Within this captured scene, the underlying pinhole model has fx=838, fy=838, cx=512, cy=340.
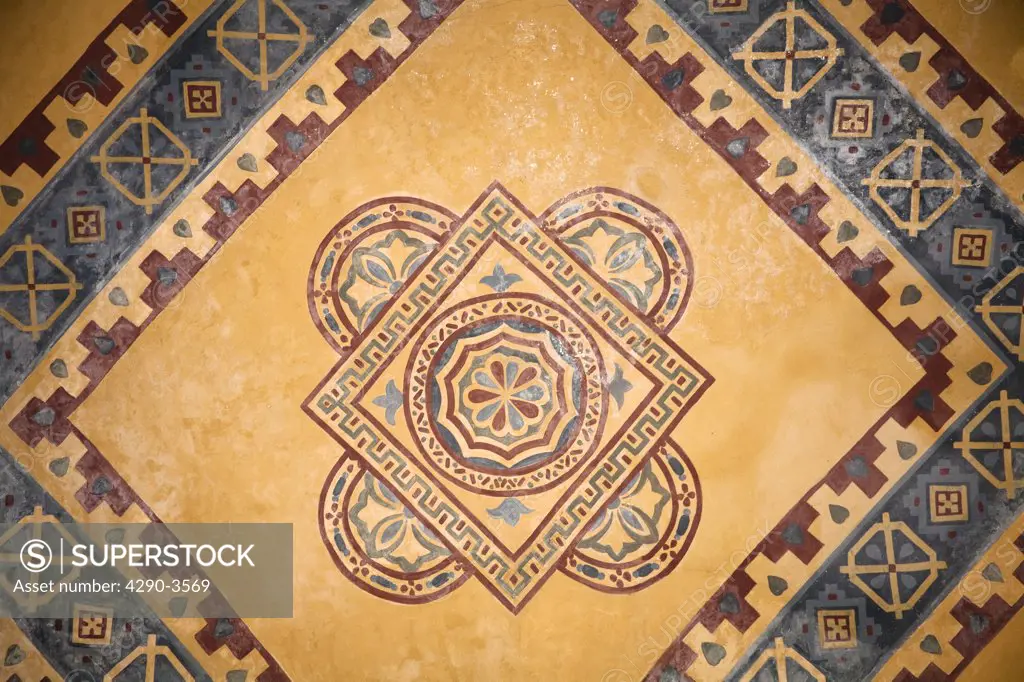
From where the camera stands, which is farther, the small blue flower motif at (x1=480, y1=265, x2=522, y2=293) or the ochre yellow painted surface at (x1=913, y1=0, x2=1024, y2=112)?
the small blue flower motif at (x1=480, y1=265, x2=522, y2=293)

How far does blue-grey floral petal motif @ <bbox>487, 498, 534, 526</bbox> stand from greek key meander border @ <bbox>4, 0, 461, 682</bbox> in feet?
3.38

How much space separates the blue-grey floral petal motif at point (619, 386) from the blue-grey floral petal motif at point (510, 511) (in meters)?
0.55

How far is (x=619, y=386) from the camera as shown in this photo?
326 cm

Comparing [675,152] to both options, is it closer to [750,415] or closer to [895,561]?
[750,415]

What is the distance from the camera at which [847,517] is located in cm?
322

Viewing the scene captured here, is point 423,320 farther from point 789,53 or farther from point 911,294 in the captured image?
point 911,294

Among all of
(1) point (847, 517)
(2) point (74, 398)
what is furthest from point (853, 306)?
(2) point (74, 398)

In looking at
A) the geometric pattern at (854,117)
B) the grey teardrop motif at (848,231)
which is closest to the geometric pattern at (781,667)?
the grey teardrop motif at (848,231)

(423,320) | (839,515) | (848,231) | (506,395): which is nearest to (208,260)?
(423,320)

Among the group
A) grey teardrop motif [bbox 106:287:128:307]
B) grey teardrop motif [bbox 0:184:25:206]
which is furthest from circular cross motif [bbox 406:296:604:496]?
grey teardrop motif [bbox 0:184:25:206]

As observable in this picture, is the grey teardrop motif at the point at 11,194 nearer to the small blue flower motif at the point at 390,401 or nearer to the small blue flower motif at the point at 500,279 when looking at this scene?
the small blue flower motif at the point at 390,401

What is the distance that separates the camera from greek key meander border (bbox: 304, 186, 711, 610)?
3250mm

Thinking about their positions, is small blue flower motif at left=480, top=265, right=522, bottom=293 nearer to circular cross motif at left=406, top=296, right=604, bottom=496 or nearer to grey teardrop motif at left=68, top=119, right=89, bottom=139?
circular cross motif at left=406, top=296, right=604, bottom=496

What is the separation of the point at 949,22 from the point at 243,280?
2854mm
